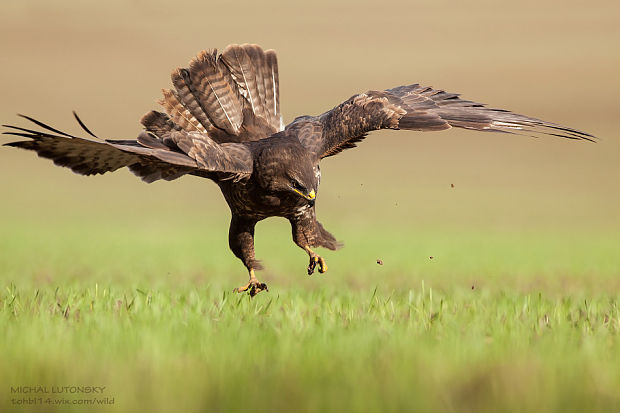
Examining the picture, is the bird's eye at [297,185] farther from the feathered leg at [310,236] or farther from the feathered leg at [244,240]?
the feathered leg at [244,240]

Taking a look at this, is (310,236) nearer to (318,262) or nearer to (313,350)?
(318,262)

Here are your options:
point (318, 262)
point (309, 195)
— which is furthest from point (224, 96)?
point (318, 262)

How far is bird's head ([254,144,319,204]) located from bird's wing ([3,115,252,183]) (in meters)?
0.19

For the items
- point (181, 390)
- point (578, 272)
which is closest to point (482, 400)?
point (181, 390)

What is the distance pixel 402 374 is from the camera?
3.54 metres

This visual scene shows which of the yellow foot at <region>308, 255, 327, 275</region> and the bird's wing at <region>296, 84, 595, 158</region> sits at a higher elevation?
the bird's wing at <region>296, 84, 595, 158</region>

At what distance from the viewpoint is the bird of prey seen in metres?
5.85

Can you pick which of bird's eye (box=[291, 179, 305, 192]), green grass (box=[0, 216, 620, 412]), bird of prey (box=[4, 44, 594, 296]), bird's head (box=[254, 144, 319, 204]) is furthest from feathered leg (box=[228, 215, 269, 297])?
bird's eye (box=[291, 179, 305, 192])

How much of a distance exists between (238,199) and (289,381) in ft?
12.0

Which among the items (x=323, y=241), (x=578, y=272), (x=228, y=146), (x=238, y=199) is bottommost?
(x=578, y=272)

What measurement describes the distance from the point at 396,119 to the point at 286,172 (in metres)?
1.23

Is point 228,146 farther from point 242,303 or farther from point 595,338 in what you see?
point 595,338

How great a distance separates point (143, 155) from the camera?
18.2 ft

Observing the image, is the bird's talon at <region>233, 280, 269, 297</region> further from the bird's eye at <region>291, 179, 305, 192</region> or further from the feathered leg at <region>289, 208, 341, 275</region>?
the bird's eye at <region>291, 179, 305, 192</region>
